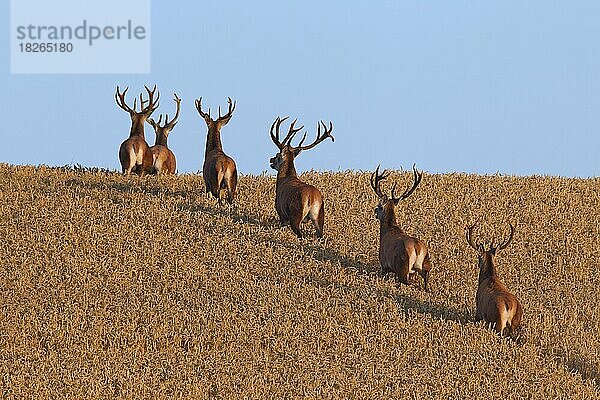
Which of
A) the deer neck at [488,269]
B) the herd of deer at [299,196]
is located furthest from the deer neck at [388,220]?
the deer neck at [488,269]

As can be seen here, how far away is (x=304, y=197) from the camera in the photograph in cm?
2048

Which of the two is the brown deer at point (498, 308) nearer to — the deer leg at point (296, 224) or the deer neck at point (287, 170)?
the deer leg at point (296, 224)

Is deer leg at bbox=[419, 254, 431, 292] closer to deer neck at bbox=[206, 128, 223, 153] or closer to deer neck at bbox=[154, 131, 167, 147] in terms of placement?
deer neck at bbox=[206, 128, 223, 153]

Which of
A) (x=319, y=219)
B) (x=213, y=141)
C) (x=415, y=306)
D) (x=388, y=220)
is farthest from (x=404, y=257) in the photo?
(x=213, y=141)

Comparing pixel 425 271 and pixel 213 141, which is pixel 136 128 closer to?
pixel 213 141

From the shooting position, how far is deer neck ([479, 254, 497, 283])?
57.4ft

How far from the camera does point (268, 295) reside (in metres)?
18.0

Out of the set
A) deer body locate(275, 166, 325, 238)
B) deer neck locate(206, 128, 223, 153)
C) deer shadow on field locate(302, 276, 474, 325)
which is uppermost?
deer neck locate(206, 128, 223, 153)

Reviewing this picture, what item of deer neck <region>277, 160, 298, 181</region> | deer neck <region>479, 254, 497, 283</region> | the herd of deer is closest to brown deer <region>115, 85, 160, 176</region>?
the herd of deer

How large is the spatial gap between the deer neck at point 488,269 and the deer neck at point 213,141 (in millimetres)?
7570

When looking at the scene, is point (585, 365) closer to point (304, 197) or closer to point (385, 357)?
point (385, 357)

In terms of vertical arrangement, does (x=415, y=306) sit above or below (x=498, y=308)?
below

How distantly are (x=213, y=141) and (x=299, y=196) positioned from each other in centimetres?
361

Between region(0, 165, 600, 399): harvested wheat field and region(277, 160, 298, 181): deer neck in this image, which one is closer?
region(0, 165, 600, 399): harvested wheat field
